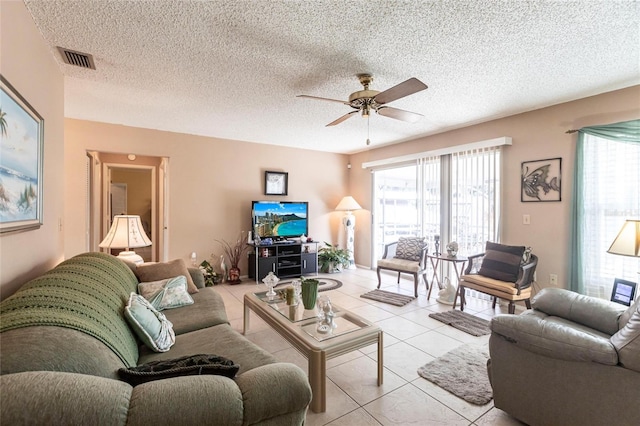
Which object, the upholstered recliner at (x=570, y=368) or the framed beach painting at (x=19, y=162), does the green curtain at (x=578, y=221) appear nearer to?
the upholstered recliner at (x=570, y=368)

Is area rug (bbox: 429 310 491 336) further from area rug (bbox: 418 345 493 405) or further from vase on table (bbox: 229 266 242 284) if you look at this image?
vase on table (bbox: 229 266 242 284)

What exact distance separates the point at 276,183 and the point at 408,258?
2.78 meters

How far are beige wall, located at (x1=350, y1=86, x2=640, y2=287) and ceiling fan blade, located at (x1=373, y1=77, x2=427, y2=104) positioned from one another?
7.49 ft

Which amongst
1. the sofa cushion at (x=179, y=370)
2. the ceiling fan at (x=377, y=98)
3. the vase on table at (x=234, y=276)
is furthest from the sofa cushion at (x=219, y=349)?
the vase on table at (x=234, y=276)

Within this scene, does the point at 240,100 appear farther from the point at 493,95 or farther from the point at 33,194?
the point at 493,95

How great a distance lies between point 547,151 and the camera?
3.39 meters

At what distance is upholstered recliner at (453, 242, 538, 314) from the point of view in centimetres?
313

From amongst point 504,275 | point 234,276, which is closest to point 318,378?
point 504,275

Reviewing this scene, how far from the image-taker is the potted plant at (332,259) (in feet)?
18.8

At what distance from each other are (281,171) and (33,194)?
4013 mm

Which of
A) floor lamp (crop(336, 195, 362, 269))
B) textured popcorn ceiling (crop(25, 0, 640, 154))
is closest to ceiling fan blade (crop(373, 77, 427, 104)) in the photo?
textured popcorn ceiling (crop(25, 0, 640, 154))

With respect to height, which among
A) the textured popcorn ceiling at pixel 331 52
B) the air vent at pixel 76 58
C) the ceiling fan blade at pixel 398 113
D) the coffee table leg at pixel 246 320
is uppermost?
the textured popcorn ceiling at pixel 331 52

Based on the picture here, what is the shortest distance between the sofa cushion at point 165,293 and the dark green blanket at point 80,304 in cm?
47

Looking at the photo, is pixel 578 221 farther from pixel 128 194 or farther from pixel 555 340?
pixel 128 194
